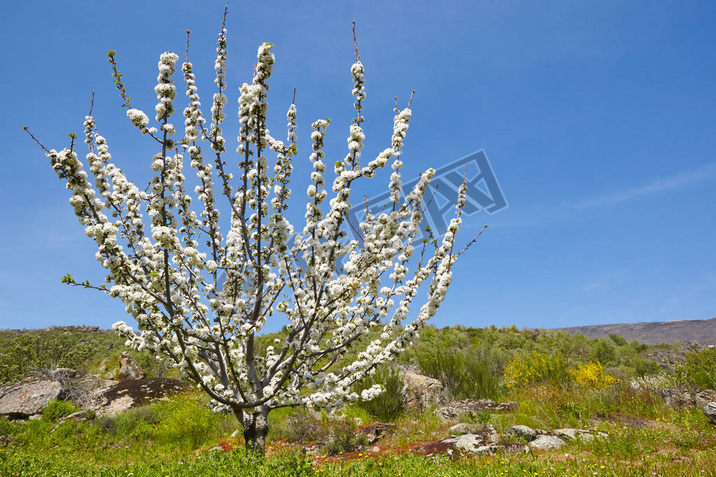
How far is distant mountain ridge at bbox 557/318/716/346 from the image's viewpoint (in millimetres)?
42125

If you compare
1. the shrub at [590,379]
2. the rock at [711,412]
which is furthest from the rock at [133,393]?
the rock at [711,412]

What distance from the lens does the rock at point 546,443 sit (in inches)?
336

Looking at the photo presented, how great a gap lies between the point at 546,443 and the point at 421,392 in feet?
17.8

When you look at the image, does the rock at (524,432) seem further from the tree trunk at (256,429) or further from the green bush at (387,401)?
the tree trunk at (256,429)

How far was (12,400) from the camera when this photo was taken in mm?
15469

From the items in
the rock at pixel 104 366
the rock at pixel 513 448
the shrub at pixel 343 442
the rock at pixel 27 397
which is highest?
the rock at pixel 104 366

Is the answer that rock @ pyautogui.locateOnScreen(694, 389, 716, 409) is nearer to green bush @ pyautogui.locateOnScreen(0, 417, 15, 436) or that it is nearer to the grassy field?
the grassy field

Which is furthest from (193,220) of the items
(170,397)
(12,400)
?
(12,400)

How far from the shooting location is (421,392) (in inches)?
541

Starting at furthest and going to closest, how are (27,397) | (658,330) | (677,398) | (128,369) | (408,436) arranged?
(658,330) < (128,369) < (27,397) < (677,398) < (408,436)

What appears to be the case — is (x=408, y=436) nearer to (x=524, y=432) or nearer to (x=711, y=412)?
(x=524, y=432)

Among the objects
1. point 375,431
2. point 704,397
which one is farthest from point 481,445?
point 704,397

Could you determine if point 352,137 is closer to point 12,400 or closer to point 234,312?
point 234,312

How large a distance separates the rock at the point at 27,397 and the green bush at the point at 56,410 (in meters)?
0.67
